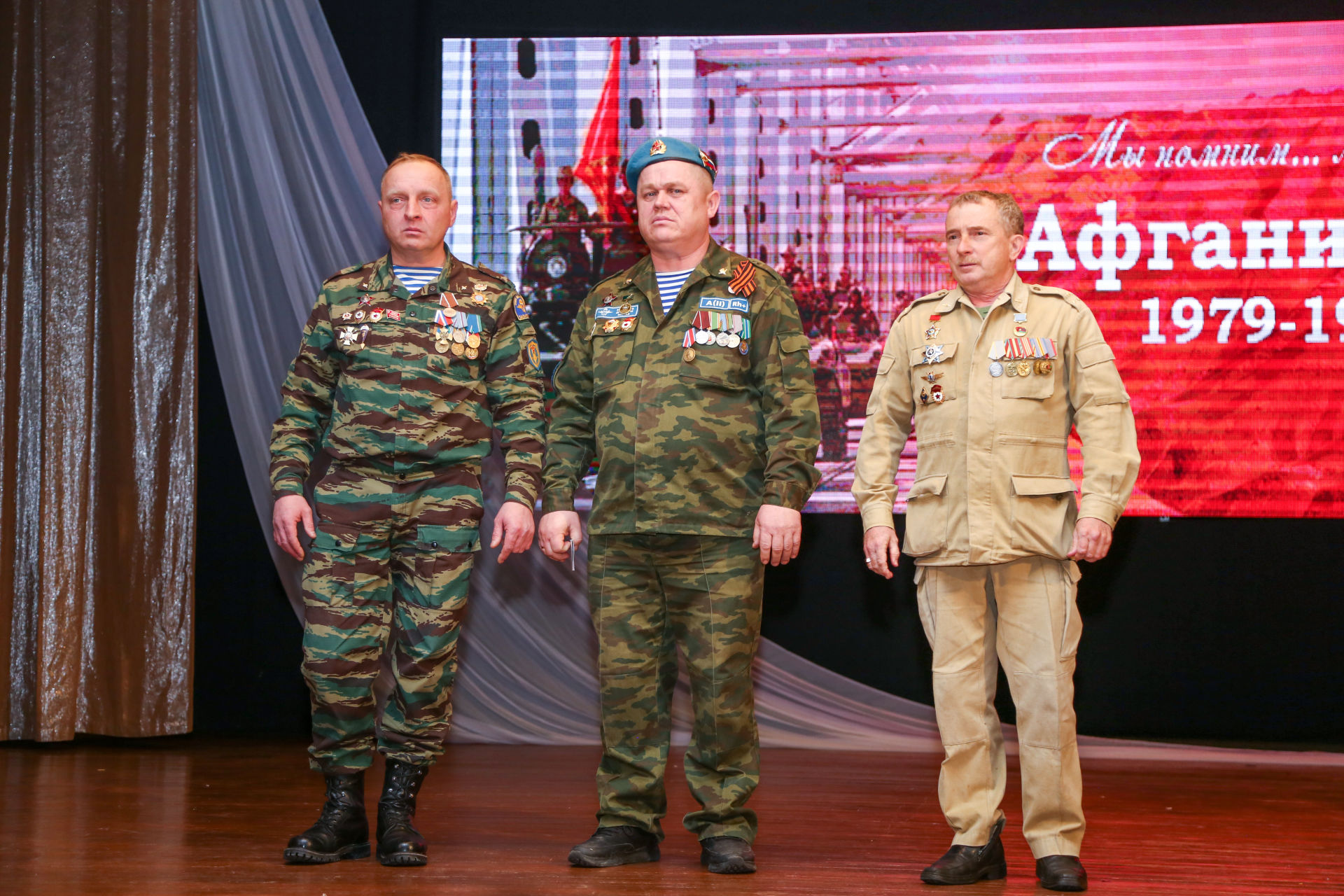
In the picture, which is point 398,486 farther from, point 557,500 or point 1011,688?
point 1011,688

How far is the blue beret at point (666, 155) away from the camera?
2.54 m

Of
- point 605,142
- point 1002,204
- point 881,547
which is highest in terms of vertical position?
point 605,142

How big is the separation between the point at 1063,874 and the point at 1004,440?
86 cm

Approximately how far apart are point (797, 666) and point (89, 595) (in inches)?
93.5

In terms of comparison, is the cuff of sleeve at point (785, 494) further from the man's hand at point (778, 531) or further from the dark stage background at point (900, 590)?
the dark stage background at point (900, 590)

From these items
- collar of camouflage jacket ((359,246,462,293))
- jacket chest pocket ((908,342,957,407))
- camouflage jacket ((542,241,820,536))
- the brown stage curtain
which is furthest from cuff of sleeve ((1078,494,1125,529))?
the brown stage curtain

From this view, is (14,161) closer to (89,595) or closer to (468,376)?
(89,595)

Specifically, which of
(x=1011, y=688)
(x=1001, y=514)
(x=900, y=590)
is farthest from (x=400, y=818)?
(x=900, y=590)

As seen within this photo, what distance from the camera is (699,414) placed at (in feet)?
8.18

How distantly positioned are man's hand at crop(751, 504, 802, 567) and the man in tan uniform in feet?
0.64

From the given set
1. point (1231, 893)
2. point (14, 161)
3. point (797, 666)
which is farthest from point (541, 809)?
point (14, 161)

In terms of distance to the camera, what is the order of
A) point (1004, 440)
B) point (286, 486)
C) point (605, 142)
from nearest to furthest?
1. point (1004, 440)
2. point (286, 486)
3. point (605, 142)

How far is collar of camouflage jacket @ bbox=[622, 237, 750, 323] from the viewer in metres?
2.55

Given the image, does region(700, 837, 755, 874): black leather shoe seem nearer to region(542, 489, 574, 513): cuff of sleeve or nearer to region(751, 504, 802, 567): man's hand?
region(751, 504, 802, 567): man's hand
